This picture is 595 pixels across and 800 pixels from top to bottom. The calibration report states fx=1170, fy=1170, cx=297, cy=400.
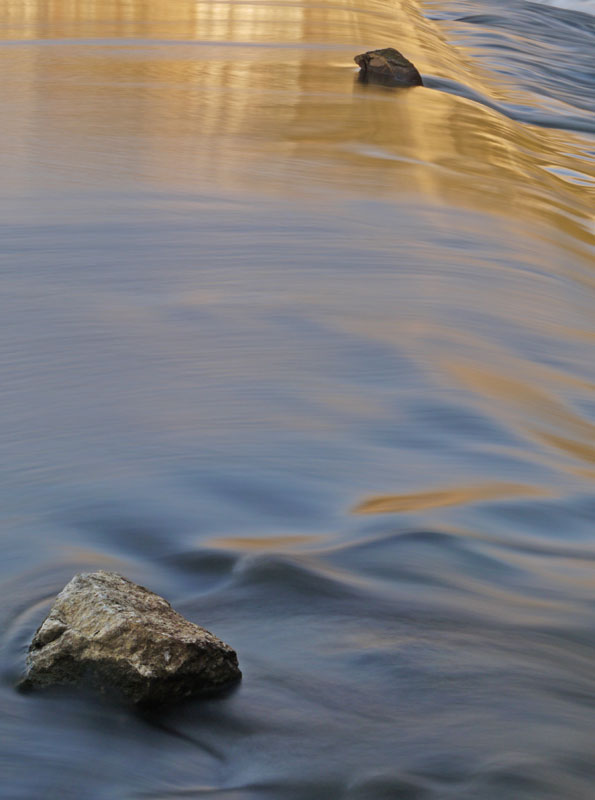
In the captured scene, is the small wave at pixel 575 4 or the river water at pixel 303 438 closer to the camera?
the river water at pixel 303 438

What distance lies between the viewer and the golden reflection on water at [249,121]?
17.5 feet

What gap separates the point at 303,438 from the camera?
9.20ft

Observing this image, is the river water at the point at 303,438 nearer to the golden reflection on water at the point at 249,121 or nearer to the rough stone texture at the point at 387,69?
the golden reflection on water at the point at 249,121

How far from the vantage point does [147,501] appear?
7.91 feet

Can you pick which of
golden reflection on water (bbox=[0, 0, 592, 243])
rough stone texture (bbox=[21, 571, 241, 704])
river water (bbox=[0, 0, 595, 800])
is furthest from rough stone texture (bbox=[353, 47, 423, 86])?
rough stone texture (bbox=[21, 571, 241, 704])

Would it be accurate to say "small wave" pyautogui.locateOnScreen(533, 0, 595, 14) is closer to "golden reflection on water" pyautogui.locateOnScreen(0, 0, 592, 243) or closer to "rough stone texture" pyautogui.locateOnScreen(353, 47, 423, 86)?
"golden reflection on water" pyautogui.locateOnScreen(0, 0, 592, 243)

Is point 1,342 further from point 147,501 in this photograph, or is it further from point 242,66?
point 242,66

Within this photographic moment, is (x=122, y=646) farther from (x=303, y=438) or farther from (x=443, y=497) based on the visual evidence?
(x=303, y=438)

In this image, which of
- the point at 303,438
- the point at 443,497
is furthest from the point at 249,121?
the point at 443,497

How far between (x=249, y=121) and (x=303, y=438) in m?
3.88

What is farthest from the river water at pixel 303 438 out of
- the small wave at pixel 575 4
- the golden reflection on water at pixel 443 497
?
the small wave at pixel 575 4

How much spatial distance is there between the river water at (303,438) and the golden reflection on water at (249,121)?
0.04m

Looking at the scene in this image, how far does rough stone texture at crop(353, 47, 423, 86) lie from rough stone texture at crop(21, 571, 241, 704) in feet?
22.0

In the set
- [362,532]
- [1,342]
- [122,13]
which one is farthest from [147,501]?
[122,13]
